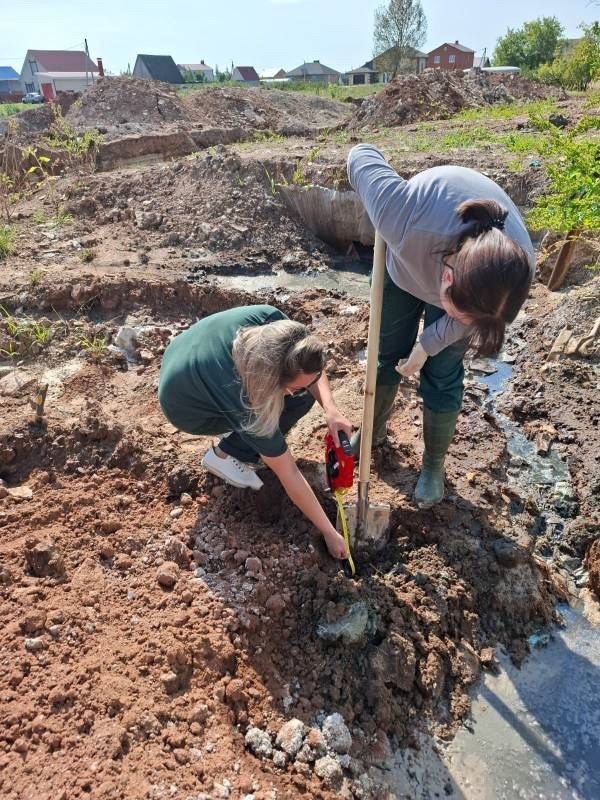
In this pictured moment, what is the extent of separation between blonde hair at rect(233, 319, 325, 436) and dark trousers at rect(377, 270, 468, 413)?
642mm

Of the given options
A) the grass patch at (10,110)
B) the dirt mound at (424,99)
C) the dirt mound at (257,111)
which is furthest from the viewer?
the grass patch at (10,110)

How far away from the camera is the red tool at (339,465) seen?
2.35 m

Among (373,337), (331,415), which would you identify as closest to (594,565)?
(331,415)

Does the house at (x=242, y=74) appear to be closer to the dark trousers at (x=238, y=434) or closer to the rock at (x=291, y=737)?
the dark trousers at (x=238, y=434)

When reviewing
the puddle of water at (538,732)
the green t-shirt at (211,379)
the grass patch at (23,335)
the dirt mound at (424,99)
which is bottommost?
the puddle of water at (538,732)

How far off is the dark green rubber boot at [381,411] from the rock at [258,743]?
4.72 feet

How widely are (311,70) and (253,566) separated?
189 ft

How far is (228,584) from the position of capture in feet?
7.84

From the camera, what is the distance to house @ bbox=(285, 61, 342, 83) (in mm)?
50594

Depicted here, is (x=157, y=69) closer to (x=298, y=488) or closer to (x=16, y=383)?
(x=16, y=383)

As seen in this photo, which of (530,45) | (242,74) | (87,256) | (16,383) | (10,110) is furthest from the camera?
(242,74)

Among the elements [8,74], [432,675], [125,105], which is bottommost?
[432,675]

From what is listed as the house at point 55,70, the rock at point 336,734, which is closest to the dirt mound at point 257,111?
the rock at point 336,734

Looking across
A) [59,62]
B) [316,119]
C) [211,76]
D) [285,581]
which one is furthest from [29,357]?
[211,76]
